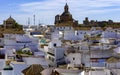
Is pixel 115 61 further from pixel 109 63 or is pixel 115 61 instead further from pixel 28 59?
pixel 28 59

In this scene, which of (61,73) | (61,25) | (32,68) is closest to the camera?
(61,73)

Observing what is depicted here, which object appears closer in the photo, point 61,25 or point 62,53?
point 62,53

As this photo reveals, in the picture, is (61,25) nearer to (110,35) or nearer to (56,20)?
(56,20)

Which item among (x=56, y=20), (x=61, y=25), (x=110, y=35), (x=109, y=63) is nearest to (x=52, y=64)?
(x=109, y=63)

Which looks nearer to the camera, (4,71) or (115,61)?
(4,71)

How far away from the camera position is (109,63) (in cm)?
2158

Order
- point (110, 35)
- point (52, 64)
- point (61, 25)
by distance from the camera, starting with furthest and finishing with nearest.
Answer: point (61, 25)
point (110, 35)
point (52, 64)

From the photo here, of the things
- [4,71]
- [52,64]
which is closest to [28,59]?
[52,64]

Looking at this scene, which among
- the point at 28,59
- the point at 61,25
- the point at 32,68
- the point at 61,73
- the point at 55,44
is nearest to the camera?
the point at 61,73

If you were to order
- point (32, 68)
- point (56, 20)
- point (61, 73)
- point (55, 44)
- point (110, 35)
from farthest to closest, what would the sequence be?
point (56, 20) → point (110, 35) → point (55, 44) → point (32, 68) → point (61, 73)

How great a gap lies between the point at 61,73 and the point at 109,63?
4.78 metres

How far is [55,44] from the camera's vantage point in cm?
2906

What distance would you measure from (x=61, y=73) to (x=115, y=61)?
16.5 feet

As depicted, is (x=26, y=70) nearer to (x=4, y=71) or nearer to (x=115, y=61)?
(x=4, y=71)
